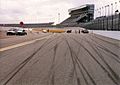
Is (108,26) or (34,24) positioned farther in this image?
(34,24)

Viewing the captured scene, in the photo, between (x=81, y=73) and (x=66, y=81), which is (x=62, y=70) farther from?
(x=66, y=81)

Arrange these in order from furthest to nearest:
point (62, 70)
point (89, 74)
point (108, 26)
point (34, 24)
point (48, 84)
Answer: point (34, 24) < point (108, 26) < point (62, 70) < point (89, 74) < point (48, 84)

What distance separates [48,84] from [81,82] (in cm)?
109

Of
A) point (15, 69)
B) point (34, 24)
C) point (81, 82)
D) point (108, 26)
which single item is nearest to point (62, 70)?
point (15, 69)

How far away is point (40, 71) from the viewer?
1235cm

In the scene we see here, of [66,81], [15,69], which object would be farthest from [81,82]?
[15,69]

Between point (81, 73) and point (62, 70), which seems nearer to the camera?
point (81, 73)

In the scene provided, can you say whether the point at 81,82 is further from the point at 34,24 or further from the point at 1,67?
the point at 34,24

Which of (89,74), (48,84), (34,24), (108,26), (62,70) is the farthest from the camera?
(34,24)

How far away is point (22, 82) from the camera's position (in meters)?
9.88

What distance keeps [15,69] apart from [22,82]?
9.78 feet

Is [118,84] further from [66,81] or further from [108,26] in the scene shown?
[108,26]

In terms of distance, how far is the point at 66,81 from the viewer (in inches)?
399

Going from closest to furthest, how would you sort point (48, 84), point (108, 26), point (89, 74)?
point (48, 84) → point (89, 74) → point (108, 26)
